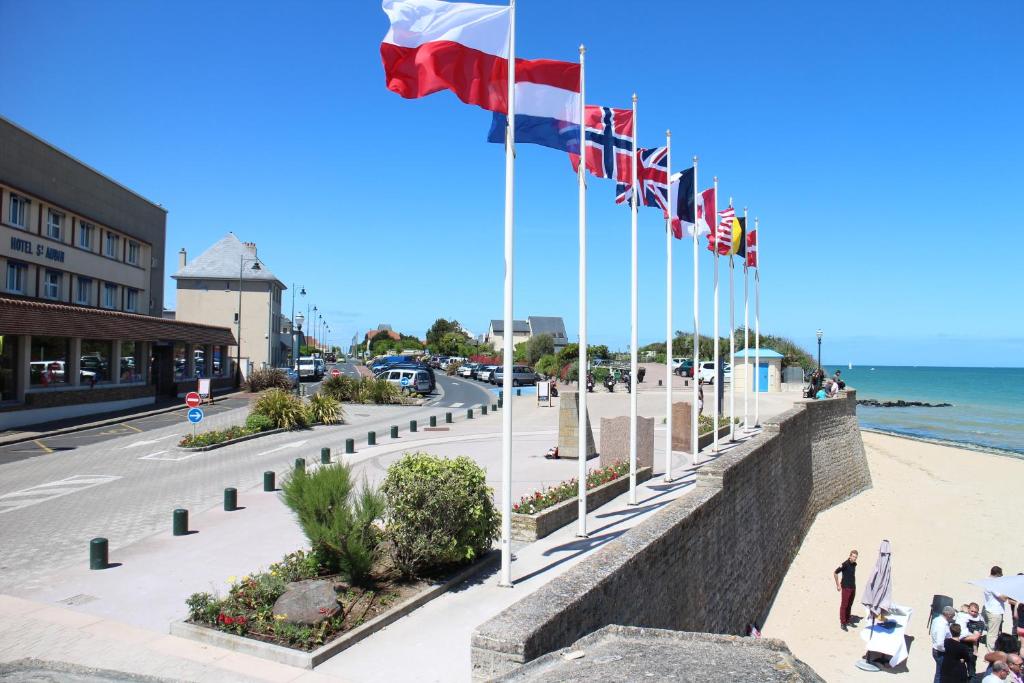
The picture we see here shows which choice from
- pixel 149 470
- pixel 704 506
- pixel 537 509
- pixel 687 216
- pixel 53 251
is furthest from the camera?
pixel 53 251

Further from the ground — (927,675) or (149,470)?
(149,470)

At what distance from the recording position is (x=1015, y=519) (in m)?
25.0

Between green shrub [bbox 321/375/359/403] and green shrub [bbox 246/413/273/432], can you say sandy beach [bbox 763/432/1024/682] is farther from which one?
green shrub [bbox 321/375/359/403]

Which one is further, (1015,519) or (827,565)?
(1015,519)

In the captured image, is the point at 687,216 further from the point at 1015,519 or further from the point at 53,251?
the point at 53,251

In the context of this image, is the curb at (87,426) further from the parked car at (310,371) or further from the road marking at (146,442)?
the parked car at (310,371)

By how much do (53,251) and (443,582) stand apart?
30056mm

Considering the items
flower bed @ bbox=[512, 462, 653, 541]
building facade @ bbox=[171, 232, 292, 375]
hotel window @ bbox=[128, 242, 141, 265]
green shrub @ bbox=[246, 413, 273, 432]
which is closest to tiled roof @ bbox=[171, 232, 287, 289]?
building facade @ bbox=[171, 232, 292, 375]

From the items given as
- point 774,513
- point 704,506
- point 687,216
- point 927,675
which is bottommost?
point 927,675

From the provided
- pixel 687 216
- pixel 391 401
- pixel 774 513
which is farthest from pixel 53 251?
pixel 774 513

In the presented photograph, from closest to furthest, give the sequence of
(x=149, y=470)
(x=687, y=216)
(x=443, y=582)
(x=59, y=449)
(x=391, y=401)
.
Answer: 1. (x=443, y=582)
2. (x=687, y=216)
3. (x=149, y=470)
4. (x=59, y=449)
5. (x=391, y=401)

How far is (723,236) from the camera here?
1908 centimetres

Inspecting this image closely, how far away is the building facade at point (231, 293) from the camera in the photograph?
57906mm

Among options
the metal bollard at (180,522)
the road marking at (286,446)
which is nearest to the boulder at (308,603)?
the metal bollard at (180,522)
